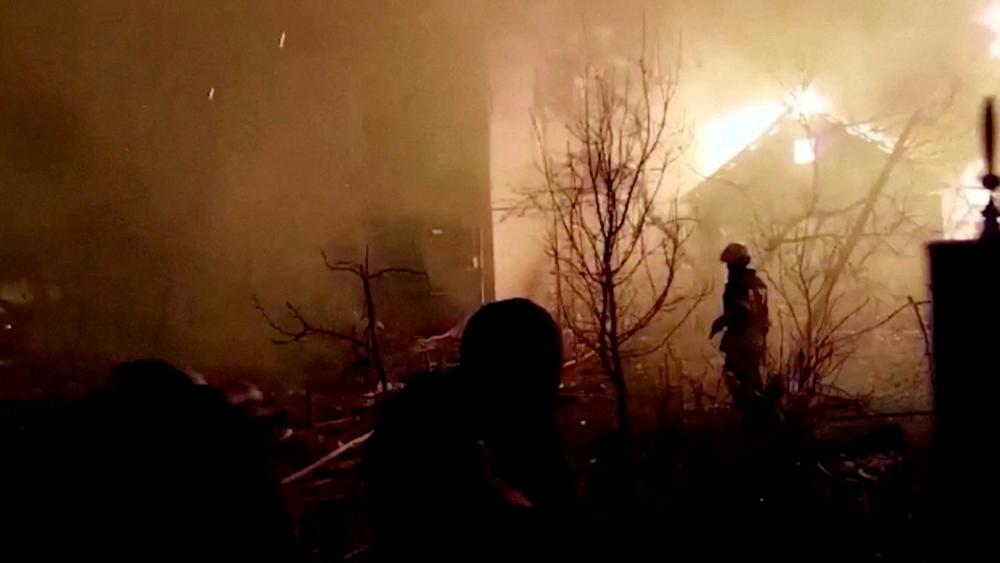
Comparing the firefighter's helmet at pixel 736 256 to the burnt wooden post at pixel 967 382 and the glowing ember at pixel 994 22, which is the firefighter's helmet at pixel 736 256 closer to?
the burnt wooden post at pixel 967 382

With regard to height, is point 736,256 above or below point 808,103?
below

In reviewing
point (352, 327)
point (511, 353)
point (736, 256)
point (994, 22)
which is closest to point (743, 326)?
point (736, 256)

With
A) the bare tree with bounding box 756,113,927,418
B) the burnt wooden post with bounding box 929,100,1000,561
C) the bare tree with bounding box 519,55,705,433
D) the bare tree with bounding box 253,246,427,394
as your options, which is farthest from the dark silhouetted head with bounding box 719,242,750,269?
the burnt wooden post with bounding box 929,100,1000,561

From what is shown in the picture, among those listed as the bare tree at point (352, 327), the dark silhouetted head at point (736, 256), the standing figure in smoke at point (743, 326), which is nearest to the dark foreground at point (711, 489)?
the standing figure in smoke at point (743, 326)

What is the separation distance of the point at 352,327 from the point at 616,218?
273 cm

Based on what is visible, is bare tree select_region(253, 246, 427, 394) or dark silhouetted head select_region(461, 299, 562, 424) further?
bare tree select_region(253, 246, 427, 394)

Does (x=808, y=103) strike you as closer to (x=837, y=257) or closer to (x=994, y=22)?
(x=837, y=257)

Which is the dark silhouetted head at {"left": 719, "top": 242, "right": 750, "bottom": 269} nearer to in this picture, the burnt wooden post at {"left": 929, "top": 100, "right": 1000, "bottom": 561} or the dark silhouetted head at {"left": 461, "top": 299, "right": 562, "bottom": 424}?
the dark silhouetted head at {"left": 461, "top": 299, "right": 562, "bottom": 424}

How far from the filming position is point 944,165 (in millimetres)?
8430

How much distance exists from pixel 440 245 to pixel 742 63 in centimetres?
344

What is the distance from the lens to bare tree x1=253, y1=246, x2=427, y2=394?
23.2ft

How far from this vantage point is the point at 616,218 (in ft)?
20.5

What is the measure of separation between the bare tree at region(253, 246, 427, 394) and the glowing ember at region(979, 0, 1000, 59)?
5839mm

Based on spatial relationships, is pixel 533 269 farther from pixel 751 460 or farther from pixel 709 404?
pixel 751 460
